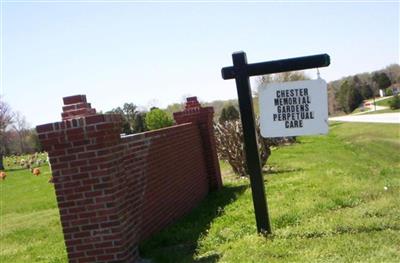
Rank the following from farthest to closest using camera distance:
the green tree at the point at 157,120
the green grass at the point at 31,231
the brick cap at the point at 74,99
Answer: the green tree at the point at 157,120 → the green grass at the point at 31,231 → the brick cap at the point at 74,99

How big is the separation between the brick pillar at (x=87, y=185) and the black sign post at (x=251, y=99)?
5.31 feet

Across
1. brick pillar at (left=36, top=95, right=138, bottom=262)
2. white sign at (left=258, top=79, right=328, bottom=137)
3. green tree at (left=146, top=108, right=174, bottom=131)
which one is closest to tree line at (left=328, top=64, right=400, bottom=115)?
green tree at (left=146, top=108, right=174, bottom=131)

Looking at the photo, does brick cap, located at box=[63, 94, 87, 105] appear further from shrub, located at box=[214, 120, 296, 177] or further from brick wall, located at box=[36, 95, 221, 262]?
shrub, located at box=[214, 120, 296, 177]

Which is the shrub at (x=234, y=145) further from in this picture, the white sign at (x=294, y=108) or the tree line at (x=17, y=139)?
the tree line at (x=17, y=139)

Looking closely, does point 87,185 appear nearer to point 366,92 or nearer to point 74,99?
point 74,99

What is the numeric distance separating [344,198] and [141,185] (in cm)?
320

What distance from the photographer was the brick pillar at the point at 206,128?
1132 cm

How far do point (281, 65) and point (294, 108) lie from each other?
545 mm

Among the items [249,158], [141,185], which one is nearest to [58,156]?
[141,185]

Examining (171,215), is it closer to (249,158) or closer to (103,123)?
(249,158)

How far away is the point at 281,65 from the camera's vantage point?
20.0 ft

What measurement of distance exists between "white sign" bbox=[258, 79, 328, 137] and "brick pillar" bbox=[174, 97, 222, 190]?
505 cm

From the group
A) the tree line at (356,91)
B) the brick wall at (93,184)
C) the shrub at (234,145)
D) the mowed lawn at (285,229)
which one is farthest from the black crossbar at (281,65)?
the tree line at (356,91)

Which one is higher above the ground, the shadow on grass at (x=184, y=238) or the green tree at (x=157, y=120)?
the green tree at (x=157, y=120)
